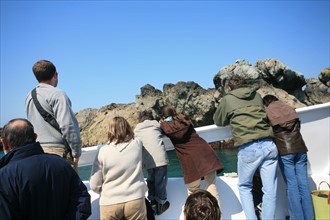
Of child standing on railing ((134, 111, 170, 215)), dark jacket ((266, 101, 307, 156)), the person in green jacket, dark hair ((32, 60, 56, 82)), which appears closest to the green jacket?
the person in green jacket

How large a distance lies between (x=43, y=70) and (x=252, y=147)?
2.31m

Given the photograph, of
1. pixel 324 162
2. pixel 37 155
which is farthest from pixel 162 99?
pixel 37 155

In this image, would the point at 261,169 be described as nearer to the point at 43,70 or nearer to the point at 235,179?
the point at 235,179

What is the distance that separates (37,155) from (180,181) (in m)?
2.18

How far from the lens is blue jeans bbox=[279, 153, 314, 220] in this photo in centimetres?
327

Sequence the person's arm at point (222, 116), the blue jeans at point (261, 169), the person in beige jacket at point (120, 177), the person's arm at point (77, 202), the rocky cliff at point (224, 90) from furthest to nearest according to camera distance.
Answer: the rocky cliff at point (224, 90) → the person's arm at point (222, 116) → the blue jeans at point (261, 169) → the person in beige jacket at point (120, 177) → the person's arm at point (77, 202)

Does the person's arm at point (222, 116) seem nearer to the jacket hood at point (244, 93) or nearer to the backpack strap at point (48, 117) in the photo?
the jacket hood at point (244, 93)

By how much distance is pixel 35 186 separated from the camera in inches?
70.4

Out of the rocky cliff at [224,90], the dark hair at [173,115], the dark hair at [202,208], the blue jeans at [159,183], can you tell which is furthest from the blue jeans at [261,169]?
the rocky cliff at [224,90]

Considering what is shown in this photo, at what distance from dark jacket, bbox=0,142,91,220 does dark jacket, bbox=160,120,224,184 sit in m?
1.55

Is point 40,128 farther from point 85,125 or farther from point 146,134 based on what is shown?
point 85,125

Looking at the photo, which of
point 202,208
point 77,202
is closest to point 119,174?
point 77,202

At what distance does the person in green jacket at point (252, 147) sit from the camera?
3.14 metres

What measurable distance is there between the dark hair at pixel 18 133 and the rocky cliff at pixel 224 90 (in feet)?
94.5
